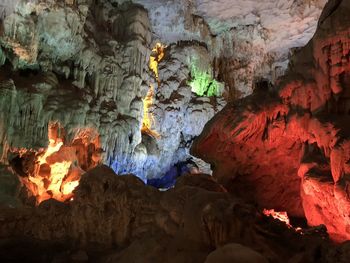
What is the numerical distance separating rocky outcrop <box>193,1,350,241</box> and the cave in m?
0.03

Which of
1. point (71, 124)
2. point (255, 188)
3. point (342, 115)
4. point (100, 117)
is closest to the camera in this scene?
point (342, 115)

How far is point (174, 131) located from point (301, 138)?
31.5 feet

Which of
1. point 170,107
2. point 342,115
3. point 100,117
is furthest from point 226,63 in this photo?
point 342,115

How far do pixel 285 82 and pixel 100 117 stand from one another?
7594mm

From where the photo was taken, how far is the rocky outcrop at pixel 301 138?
6910 millimetres

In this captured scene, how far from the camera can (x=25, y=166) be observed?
527 inches

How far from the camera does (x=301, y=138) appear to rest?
26.2 feet

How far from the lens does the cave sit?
16.7ft

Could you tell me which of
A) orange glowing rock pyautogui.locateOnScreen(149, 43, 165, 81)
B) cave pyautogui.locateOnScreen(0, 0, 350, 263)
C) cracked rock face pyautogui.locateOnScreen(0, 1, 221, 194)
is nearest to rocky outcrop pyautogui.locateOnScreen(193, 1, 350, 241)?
cave pyautogui.locateOnScreen(0, 0, 350, 263)

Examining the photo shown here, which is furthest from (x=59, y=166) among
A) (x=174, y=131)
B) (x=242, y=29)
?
(x=242, y=29)

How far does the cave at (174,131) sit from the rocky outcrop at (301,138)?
0.03 meters

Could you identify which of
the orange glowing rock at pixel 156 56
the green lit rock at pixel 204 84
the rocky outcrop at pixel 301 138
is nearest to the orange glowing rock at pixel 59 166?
the orange glowing rock at pixel 156 56

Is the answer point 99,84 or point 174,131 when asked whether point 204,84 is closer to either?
point 174,131

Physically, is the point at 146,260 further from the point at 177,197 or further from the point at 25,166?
the point at 25,166
